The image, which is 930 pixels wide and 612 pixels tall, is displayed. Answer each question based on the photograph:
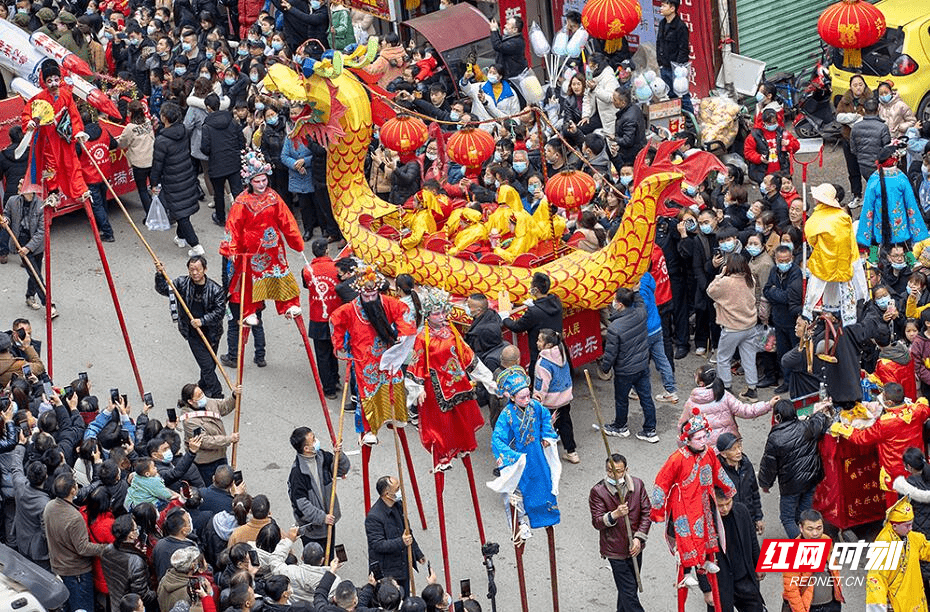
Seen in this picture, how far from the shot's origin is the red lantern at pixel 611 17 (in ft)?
62.1

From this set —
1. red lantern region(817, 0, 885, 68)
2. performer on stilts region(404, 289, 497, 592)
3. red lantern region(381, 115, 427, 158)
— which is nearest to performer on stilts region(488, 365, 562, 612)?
performer on stilts region(404, 289, 497, 592)

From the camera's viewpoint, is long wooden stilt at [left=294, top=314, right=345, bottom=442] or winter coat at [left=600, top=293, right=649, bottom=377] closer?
winter coat at [left=600, top=293, right=649, bottom=377]

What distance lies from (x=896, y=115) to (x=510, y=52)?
488 centimetres

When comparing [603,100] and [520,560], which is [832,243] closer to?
[520,560]

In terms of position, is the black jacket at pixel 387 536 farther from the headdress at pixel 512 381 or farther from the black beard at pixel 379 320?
the black beard at pixel 379 320

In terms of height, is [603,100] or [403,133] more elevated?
[403,133]

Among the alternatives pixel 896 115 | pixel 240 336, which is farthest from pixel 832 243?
pixel 240 336

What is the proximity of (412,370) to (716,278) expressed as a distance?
132 inches

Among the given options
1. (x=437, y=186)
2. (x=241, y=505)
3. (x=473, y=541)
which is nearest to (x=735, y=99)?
(x=437, y=186)

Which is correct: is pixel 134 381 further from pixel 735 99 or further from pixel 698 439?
pixel 735 99

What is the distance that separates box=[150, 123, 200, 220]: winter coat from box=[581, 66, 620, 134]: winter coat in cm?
458

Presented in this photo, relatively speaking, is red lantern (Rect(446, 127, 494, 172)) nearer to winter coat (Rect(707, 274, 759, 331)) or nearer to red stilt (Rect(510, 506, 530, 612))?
winter coat (Rect(707, 274, 759, 331))

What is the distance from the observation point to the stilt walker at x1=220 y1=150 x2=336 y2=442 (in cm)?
1533

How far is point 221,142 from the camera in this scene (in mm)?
18984
